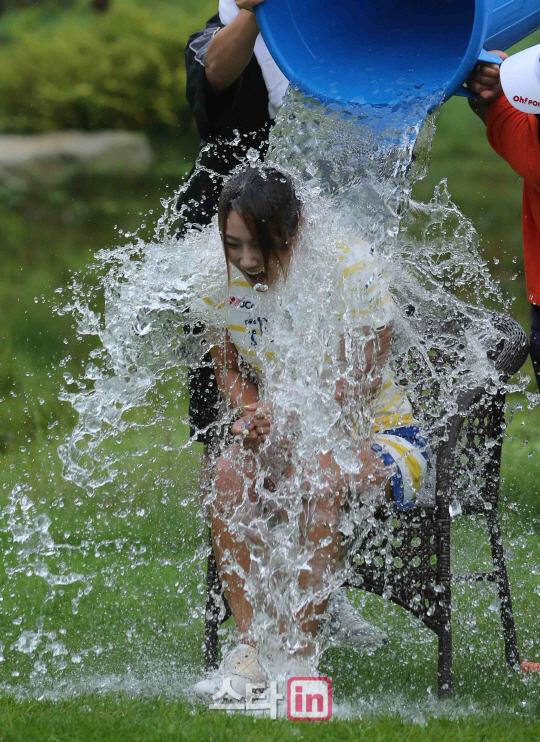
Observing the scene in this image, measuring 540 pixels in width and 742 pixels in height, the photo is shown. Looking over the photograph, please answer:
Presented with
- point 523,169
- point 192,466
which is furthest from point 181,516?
point 523,169

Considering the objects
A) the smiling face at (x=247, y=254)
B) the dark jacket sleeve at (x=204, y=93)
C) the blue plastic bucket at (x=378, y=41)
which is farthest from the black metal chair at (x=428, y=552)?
the dark jacket sleeve at (x=204, y=93)

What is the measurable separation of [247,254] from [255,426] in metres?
0.44

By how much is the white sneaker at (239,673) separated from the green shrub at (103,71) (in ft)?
23.5

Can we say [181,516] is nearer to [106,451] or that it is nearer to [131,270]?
[106,451]

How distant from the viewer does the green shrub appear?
29.0 feet

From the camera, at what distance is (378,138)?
105 inches

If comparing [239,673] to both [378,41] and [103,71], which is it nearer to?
[378,41]

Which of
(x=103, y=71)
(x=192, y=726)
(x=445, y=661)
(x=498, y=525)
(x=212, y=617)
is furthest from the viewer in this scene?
(x=103, y=71)

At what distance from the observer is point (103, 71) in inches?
352

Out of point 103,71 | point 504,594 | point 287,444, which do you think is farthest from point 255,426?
point 103,71

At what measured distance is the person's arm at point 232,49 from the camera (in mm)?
2654

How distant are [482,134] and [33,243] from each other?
4003mm

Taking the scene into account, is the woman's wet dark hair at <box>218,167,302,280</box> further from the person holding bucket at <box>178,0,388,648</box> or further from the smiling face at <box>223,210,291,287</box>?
the person holding bucket at <box>178,0,388,648</box>

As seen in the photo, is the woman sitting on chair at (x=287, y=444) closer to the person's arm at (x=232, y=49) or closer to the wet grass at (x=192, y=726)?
the wet grass at (x=192, y=726)
